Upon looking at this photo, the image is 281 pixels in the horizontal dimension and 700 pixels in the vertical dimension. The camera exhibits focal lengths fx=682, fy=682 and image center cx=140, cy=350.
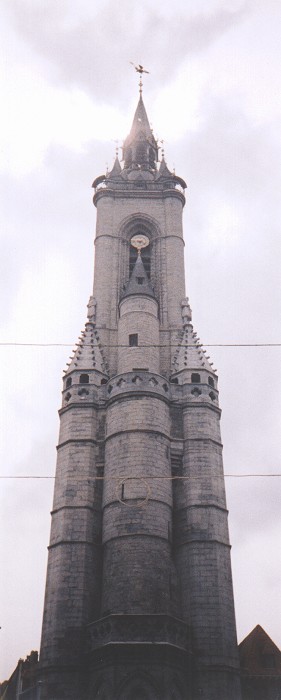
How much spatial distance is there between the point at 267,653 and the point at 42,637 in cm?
1393

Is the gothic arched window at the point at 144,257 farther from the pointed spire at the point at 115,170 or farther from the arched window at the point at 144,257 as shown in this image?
the pointed spire at the point at 115,170

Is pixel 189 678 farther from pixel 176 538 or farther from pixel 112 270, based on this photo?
pixel 112 270

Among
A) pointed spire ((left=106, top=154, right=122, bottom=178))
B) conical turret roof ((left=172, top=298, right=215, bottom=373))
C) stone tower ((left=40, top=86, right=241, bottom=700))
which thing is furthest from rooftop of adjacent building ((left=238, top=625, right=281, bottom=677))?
pointed spire ((left=106, top=154, right=122, bottom=178))

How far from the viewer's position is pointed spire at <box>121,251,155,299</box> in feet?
120

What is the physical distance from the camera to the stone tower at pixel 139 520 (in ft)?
85.3

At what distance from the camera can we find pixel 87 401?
33.5m

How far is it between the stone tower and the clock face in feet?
12.0

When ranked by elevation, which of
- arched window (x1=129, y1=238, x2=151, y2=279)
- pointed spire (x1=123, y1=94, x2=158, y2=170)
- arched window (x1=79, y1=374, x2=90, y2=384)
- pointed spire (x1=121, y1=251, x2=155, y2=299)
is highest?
pointed spire (x1=123, y1=94, x2=158, y2=170)

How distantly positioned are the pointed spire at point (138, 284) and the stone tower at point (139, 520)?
0.29 ft

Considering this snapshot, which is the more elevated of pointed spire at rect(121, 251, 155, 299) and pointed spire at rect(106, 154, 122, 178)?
pointed spire at rect(106, 154, 122, 178)

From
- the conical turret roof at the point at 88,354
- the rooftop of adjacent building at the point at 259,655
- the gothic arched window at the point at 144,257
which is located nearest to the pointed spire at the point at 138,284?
the conical turret roof at the point at 88,354

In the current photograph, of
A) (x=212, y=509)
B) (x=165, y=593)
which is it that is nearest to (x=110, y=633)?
(x=165, y=593)

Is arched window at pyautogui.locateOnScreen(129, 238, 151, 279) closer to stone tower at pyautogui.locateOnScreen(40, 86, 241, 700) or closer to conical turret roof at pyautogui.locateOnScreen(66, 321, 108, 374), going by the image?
stone tower at pyautogui.locateOnScreen(40, 86, 241, 700)

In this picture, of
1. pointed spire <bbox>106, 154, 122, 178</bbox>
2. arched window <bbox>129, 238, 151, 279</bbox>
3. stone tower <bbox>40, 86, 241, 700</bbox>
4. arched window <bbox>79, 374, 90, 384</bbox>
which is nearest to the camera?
stone tower <bbox>40, 86, 241, 700</bbox>
